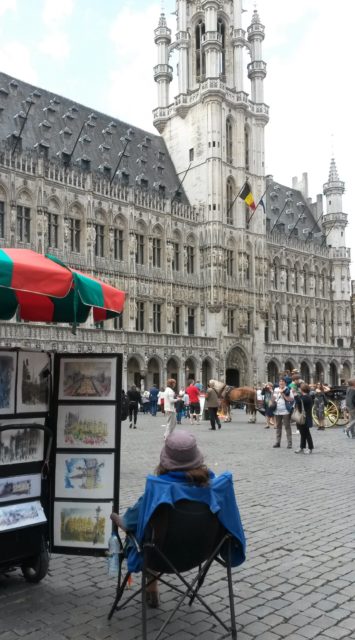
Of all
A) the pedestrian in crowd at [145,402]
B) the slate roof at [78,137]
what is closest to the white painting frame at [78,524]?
the pedestrian in crowd at [145,402]

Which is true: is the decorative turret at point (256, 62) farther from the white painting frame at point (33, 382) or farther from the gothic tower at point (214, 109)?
the white painting frame at point (33, 382)

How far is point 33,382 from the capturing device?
477cm

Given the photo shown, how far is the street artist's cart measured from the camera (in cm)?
457

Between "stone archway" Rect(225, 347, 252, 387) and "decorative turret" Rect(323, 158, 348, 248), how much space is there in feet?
69.6

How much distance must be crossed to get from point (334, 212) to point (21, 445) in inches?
2343

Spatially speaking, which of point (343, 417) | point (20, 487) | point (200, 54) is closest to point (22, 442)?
point (20, 487)

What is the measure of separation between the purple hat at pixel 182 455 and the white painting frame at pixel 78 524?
4.41ft

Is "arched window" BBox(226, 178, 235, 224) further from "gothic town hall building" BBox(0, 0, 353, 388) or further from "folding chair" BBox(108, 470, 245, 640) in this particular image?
"folding chair" BBox(108, 470, 245, 640)

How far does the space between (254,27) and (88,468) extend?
177 feet

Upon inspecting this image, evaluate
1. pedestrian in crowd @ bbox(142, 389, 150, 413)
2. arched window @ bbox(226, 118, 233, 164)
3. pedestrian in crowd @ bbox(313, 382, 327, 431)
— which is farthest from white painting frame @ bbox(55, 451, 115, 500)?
arched window @ bbox(226, 118, 233, 164)

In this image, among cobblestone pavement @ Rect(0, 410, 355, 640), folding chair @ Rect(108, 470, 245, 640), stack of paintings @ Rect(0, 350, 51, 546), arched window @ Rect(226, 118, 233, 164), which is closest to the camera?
folding chair @ Rect(108, 470, 245, 640)

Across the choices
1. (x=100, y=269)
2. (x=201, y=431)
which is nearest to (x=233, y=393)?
(x=201, y=431)

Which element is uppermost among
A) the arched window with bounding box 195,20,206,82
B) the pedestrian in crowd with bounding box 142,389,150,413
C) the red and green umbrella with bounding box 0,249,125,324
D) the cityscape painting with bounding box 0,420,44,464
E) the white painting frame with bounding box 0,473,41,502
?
the arched window with bounding box 195,20,206,82

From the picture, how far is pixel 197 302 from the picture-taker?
141ft
